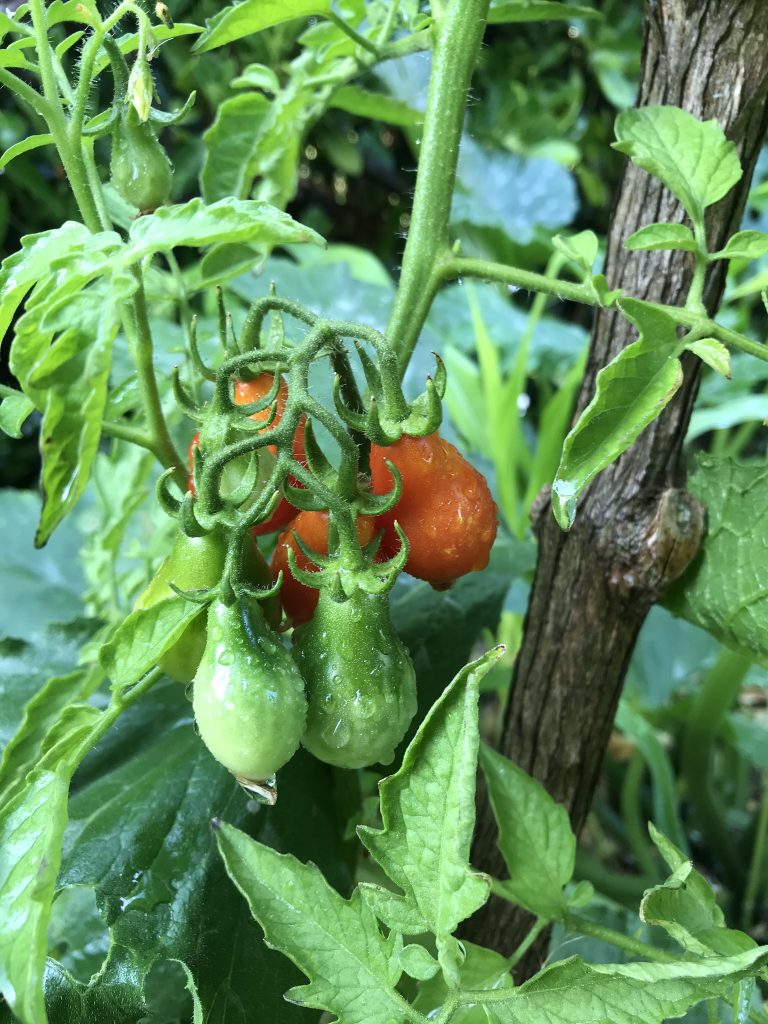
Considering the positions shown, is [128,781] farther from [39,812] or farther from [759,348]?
[759,348]

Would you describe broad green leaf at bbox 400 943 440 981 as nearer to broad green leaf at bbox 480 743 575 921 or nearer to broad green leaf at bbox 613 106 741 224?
broad green leaf at bbox 480 743 575 921

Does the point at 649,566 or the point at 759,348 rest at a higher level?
the point at 759,348

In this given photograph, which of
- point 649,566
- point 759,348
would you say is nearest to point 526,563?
point 649,566

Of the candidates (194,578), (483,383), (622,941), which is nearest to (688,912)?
(622,941)

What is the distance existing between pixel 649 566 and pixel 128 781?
29 centimetres

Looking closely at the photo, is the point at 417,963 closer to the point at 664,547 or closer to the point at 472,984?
the point at 472,984

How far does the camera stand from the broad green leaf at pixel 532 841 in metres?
0.41

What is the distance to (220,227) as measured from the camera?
0.92 feet

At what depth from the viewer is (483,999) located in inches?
12.3

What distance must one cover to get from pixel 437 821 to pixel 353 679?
2.3 inches

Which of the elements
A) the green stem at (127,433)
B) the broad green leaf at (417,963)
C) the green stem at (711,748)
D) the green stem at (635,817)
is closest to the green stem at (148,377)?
the green stem at (127,433)

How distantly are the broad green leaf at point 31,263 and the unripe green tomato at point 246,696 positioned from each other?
12cm

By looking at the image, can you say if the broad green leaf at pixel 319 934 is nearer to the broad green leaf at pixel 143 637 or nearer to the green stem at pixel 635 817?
the broad green leaf at pixel 143 637

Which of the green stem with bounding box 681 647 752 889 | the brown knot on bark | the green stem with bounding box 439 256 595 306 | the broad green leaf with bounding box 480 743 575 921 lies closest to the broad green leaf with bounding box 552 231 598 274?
the green stem with bounding box 439 256 595 306
